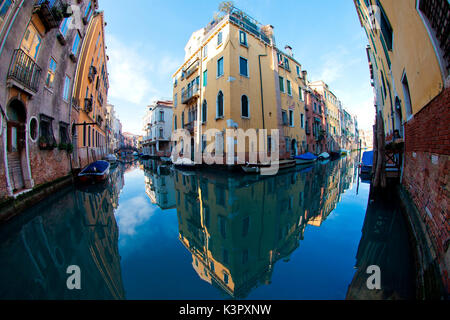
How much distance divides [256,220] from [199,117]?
1286 centimetres

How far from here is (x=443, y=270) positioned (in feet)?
5.48

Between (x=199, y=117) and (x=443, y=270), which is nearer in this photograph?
(x=443, y=270)

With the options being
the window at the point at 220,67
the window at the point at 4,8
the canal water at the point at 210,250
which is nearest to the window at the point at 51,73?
the window at the point at 4,8

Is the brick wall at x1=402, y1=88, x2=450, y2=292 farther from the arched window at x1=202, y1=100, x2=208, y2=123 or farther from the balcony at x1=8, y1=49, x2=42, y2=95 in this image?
the arched window at x1=202, y1=100, x2=208, y2=123

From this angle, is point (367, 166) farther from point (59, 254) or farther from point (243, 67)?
point (59, 254)

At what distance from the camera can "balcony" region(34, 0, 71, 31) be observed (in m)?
5.81

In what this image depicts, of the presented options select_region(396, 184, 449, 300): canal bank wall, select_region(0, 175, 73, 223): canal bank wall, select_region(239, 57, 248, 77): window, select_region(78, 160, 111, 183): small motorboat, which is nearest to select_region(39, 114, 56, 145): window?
select_region(0, 175, 73, 223): canal bank wall

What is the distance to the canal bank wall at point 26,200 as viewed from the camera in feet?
13.6

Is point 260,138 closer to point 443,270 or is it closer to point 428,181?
point 428,181

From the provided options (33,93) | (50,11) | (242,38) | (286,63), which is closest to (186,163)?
(33,93)

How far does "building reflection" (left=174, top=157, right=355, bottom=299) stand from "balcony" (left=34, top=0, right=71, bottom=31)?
8163 millimetres

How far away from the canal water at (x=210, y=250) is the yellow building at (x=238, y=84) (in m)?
8.62

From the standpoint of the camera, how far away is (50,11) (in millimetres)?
6180
